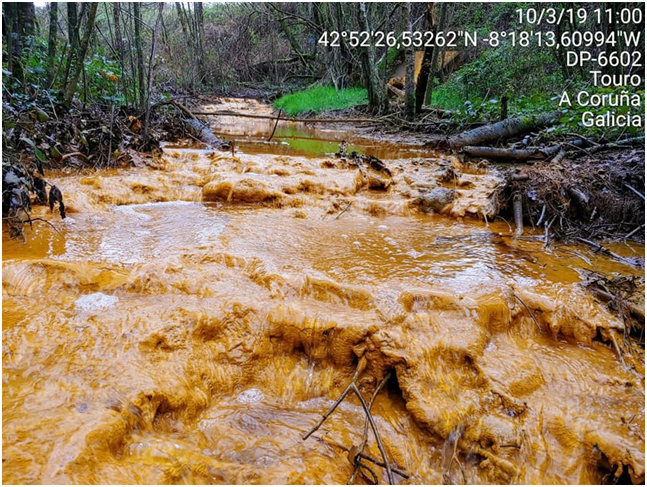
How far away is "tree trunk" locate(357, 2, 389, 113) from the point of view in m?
10.1

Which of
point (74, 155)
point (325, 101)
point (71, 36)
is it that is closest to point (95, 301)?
point (74, 155)

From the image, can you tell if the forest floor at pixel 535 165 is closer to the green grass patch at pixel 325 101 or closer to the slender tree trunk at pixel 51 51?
the slender tree trunk at pixel 51 51

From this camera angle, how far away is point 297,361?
2143 mm

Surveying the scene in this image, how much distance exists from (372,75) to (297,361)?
967 cm

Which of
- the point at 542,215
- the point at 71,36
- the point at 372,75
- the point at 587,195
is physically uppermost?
the point at 372,75

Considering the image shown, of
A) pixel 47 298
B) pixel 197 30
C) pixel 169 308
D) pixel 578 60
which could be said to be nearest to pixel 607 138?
pixel 578 60

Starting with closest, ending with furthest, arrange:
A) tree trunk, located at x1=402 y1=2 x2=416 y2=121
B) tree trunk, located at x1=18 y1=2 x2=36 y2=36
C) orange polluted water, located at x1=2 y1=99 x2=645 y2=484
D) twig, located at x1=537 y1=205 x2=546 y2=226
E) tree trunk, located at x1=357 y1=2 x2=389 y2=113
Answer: orange polluted water, located at x1=2 y1=99 x2=645 y2=484 < twig, located at x1=537 y1=205 x2=546 y2=226 < tree trunk, located at x1=18 y1=2 x2=36 y2=36 < tree trunk, located at x1=402 y1=2 x2=416 y2=121 < tree trunk, located at x1=357 y1=2 x2=389 y2=113

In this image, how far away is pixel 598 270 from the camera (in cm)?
288

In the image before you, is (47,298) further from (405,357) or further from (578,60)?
(578,60)

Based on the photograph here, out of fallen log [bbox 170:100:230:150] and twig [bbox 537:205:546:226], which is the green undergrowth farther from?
fallen log [bbox 170:100:230:150]

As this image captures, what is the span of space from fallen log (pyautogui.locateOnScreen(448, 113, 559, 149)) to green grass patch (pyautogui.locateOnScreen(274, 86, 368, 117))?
5.79m

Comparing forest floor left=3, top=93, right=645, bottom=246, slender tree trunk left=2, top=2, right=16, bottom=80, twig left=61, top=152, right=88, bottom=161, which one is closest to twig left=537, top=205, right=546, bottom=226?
forest floor left=3, top=93, right=645, bottom=246

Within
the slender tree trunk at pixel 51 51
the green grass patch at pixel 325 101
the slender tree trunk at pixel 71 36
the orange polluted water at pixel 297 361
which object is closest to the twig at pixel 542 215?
the orange polluted water at pixel 297 361

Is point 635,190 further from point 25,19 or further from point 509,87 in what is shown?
point 25,19
